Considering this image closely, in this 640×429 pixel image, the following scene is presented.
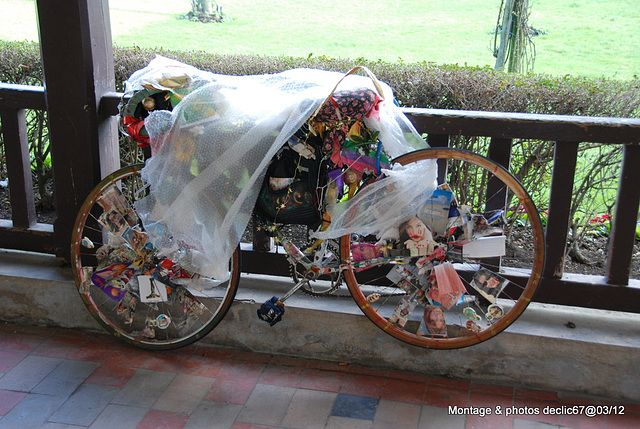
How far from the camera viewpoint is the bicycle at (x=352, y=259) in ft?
8.19

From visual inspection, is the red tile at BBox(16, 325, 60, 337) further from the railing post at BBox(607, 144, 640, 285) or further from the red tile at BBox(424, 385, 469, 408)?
the railing post at BBox(607, 144, 640, 285)

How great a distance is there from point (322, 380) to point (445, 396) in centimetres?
60

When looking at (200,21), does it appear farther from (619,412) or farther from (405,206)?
(619,412)

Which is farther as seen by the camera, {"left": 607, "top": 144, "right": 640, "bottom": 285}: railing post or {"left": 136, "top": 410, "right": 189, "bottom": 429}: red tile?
{"left": 607, "top": 144, "right": 640, "bottom": 285}: railing post

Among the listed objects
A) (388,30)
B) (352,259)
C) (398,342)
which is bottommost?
(398,342)

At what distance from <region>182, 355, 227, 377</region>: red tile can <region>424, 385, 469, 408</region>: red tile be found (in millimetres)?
1064

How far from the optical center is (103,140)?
3066 mm

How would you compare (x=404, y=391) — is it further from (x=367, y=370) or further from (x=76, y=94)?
(x=76, y=94)

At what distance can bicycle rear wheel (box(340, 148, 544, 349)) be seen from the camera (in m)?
2.51

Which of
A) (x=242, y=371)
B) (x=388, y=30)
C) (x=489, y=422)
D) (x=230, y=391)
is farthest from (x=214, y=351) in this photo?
(x=388, y=30)

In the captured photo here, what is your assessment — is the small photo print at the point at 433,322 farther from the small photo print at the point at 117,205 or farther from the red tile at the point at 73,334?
the red tile at the point at 73,334

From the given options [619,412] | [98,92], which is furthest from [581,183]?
[98,92]

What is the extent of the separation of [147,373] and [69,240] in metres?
0.92

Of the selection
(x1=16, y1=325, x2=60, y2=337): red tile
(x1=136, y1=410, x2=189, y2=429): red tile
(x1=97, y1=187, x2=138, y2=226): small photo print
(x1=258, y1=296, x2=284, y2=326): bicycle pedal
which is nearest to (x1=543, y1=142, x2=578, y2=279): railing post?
(x1=258, y1=296, x2=284, y2=326): bicycle pedal
